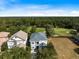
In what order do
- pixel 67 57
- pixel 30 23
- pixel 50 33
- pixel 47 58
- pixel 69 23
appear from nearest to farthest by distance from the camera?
1. pixel 47 58
2. pixel 67 57
3. pixel 50 33
4. pixel 69 23
5. pixel 30 23

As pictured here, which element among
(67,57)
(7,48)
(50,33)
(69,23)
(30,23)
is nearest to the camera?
(67,57)

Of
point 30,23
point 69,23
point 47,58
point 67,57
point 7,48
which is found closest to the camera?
point 47,58

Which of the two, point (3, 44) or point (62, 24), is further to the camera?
point (62, 24)

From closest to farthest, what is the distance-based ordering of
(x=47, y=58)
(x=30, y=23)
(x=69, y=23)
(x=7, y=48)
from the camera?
1. (x=47, y=58)
2. (x=7, y=48)
3. (x=69, y=23)
4. (x=30, y=23)

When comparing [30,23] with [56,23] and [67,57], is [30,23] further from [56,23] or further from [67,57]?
[67,57]

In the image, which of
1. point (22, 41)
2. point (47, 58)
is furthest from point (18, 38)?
point (47, 58)

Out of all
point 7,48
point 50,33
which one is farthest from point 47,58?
point 50,33

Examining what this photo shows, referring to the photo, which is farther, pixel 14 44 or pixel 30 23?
pixel 30 23

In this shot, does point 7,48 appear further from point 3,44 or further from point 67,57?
point 67,57

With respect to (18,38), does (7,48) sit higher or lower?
lower
